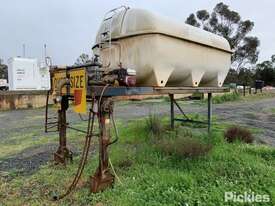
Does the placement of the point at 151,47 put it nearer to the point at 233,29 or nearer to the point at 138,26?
the point at 138,26

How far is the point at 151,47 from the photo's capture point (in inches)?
127

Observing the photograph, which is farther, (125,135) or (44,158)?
(125,135)

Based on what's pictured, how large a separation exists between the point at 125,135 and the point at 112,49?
98.0 inches

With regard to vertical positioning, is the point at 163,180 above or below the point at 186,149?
below

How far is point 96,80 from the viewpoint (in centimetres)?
304

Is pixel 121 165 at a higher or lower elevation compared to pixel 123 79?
lower

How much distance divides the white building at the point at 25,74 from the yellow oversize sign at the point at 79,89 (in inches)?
492

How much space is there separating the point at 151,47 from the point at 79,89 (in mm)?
973

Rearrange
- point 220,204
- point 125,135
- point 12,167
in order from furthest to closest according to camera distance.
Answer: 1. point 125,135
2. point 12,167
3. point 220,204

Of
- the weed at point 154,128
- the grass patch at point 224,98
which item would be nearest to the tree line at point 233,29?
the grass patch at point 224,98

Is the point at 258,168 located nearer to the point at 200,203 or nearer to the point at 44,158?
the point at 200,203

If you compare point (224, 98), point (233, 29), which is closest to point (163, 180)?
point (224, 98)

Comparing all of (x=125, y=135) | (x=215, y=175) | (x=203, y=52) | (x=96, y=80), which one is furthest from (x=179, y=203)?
(x=125, y=135)

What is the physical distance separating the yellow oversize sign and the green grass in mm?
918
